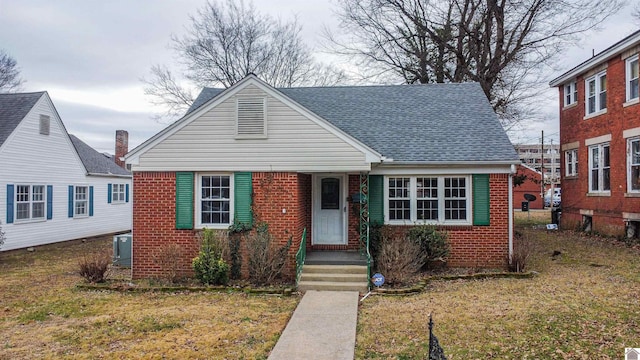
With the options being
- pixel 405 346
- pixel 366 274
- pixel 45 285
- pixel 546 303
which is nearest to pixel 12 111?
pixel 45 285

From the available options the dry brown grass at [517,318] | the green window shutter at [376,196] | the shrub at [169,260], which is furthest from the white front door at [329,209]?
the shrub at [169,260]

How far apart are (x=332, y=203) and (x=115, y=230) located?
601 inches

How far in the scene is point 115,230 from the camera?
72.5 feet

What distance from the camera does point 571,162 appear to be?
19594mm

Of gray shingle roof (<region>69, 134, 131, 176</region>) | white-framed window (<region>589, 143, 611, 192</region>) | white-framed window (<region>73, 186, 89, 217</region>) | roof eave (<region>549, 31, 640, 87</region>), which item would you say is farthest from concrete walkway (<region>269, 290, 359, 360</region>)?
gray shingle roof (<region>69, 134, 131, 176</region>)

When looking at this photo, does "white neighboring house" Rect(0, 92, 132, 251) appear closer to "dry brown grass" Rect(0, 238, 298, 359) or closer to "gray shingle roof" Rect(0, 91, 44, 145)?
"gray shingle roof" Rect(0, 91, 44, 145)

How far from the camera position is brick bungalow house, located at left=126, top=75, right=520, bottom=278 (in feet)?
33.6

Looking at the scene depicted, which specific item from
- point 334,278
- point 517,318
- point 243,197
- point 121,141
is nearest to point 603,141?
point 517,318

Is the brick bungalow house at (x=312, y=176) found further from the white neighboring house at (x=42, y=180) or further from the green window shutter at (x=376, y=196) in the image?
the white neighboring house at (x=42, y=180)

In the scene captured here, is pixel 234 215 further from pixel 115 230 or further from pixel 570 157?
pixel 570 157

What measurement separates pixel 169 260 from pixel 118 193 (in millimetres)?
14834

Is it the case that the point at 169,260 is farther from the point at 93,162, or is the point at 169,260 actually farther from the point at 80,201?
the point at 93,162

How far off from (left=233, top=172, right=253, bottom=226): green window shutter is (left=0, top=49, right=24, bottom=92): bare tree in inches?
1252

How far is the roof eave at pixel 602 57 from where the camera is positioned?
14.1 m
